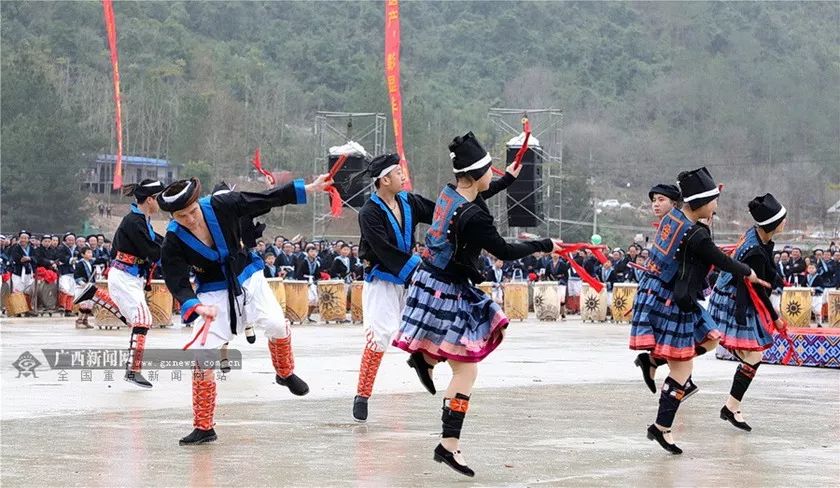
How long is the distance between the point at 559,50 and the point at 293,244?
71.1 meters

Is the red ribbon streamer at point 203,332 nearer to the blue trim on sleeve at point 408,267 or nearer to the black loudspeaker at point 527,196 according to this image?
the blue trim on sleeve at point 408,267

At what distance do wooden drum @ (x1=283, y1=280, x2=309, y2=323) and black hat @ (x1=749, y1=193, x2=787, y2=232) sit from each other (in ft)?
52.4

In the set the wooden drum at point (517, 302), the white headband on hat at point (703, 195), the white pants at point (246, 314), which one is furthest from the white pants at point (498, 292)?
the white headband on hat at point (703, 195)

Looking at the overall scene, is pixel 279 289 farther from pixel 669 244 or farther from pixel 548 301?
pixel 669 244

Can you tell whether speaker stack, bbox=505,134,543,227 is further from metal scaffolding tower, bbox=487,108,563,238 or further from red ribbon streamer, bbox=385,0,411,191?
red ribbon streamer, bbox=385,0,411,191

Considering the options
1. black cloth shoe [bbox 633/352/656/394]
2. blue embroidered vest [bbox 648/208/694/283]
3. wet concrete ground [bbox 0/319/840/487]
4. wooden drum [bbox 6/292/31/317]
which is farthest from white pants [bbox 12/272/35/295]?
blue embroidered vest [bbox 648/208/694/283]

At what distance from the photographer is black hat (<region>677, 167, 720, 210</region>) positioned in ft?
29.8

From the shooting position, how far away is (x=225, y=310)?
8812 mm

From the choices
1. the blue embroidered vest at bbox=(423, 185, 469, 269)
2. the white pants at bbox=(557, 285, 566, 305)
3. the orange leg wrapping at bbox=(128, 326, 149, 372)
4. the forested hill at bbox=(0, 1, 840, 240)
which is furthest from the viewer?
the forested hill at bbox=(0, 1, 840, 240)

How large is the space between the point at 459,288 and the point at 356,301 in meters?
19.0

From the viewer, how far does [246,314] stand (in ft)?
29.6

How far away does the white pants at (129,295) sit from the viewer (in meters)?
12.6

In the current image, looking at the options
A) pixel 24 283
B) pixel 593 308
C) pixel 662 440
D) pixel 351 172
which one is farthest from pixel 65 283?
pixel 662 440

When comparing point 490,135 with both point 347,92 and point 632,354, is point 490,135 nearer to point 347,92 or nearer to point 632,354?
point 347,92
